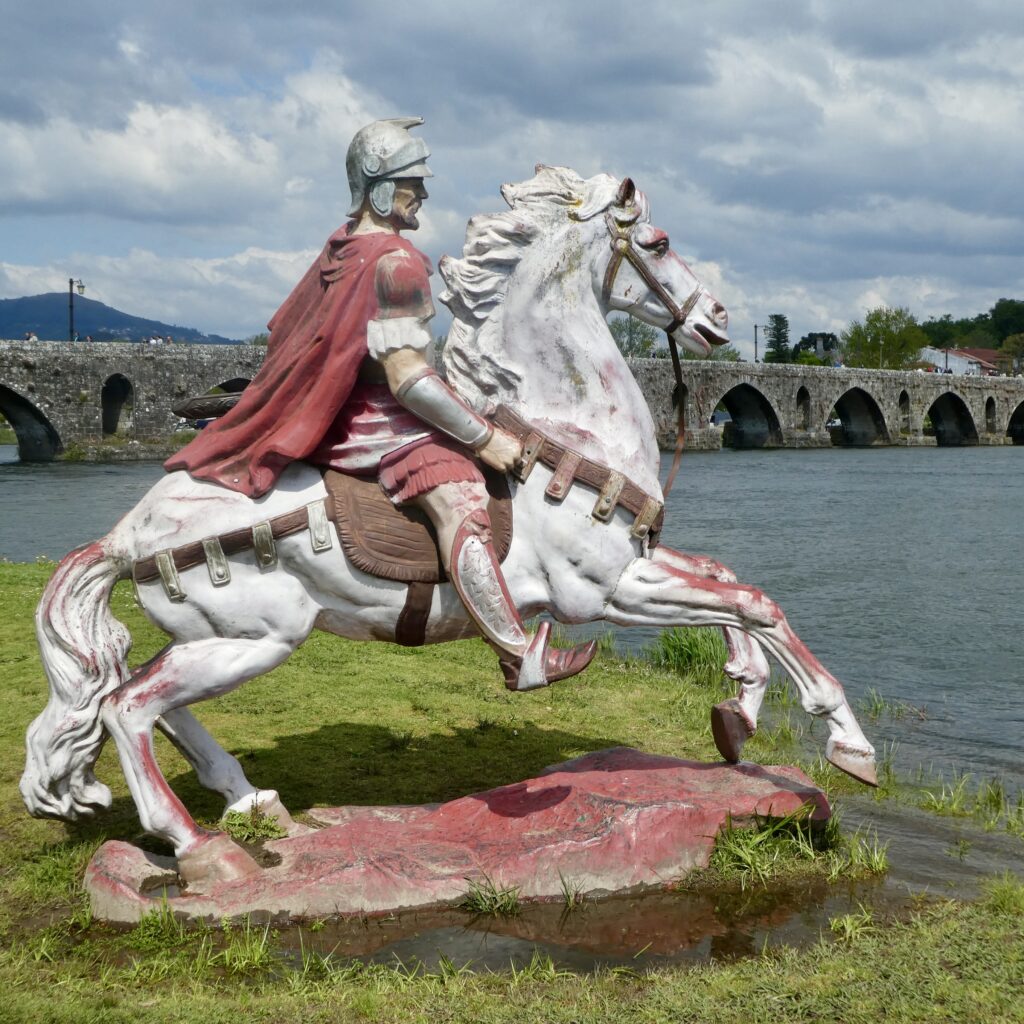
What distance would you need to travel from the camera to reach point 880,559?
56.7ft

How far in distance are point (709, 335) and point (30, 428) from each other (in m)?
39.4

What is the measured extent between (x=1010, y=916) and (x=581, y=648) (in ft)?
5.48

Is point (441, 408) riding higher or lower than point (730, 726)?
higher

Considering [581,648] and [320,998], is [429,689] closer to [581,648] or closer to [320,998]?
[581,648]

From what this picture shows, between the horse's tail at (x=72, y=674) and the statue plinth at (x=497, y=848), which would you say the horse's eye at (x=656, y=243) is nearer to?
the statue plinth at (x=497, y=848)

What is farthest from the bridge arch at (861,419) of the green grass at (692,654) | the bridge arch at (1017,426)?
the green grass at (692,654)

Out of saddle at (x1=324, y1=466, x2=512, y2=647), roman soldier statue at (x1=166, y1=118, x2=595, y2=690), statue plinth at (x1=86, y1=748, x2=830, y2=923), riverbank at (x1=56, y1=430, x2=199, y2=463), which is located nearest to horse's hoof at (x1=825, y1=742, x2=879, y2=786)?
statue plinth at (x1=86, y1=748, x2=830, y2=923)

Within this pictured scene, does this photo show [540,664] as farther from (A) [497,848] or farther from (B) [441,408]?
(B) [441,408]

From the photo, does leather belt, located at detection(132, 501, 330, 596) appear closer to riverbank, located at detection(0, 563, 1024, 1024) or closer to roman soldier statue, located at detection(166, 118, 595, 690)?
roman soldier statue, located at detection(166, 118, 595, 690)

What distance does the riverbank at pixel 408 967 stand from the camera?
3.30 metres

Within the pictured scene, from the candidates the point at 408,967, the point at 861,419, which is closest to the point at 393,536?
the point at 408,967

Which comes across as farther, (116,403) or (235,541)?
(116,403)

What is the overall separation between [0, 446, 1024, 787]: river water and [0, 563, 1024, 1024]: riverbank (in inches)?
110

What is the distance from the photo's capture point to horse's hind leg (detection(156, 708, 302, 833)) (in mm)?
4625
